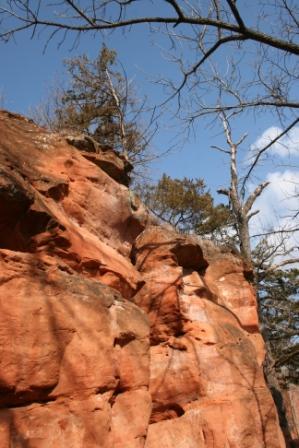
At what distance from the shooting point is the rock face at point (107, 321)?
3.99 meters

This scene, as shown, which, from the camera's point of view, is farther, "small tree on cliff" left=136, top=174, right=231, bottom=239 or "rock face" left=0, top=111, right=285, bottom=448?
"small tree on cliff" left=136, top=174, right=231, bottom=239

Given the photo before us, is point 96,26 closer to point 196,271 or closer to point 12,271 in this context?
point 12,271

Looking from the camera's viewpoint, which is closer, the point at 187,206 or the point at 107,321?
the point at 107,321

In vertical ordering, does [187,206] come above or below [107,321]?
above

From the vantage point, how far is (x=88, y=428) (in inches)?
160

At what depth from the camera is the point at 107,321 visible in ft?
15.8

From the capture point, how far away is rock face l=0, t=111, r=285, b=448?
3992 millimetres

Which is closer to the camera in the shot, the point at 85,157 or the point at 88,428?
the point at 88,428

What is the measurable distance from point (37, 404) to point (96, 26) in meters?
3.36

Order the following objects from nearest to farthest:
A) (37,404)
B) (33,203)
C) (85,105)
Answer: (37,404) → (33,203) → (85,105)

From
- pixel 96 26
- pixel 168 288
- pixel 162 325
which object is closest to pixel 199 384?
pixel 162 325

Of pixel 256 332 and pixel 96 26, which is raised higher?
pixel 96 26

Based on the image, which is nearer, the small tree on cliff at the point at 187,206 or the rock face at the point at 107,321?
the rock face at the point at 107,321

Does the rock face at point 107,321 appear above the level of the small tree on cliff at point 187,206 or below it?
below
